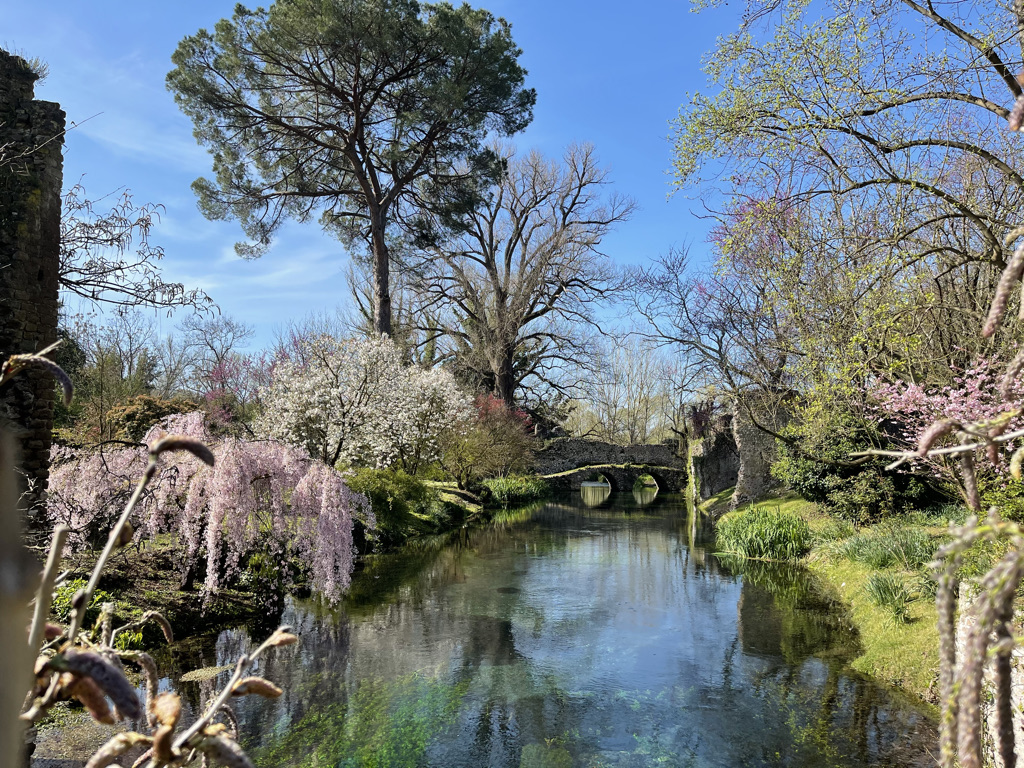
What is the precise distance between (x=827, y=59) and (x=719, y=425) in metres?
14.1

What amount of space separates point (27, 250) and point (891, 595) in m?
10.3

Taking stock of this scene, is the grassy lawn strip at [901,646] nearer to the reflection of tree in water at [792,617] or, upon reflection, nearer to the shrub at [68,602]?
the reflection of tree in water at [792,617]

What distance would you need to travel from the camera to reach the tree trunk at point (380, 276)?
18.5 metres

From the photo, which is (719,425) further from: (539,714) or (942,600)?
(942,600)

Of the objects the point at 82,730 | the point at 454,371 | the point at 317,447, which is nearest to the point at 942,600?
the point at 82,730

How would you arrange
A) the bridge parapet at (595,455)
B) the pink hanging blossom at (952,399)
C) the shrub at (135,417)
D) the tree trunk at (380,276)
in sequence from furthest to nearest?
the bridge parapet at (595,455)
the tree trunk at (380,276)
the shrub at (135,417)
the pink hanging blossom at (952,399)

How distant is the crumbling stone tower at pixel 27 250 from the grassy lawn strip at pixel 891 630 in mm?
8670

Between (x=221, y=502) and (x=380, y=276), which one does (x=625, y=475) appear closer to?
(x=380, y=276)

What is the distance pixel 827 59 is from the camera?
7.35 metres

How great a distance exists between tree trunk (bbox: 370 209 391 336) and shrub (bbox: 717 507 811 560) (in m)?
10.3

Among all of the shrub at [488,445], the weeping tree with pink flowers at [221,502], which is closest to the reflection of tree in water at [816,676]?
the weeping tree with pink flowers at [221,502]

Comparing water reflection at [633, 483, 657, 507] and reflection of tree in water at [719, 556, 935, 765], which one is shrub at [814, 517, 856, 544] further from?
water reflection at [633, 483, 657, 507]

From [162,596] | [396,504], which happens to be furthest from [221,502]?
[396,504]

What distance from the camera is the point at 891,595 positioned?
784 cm
